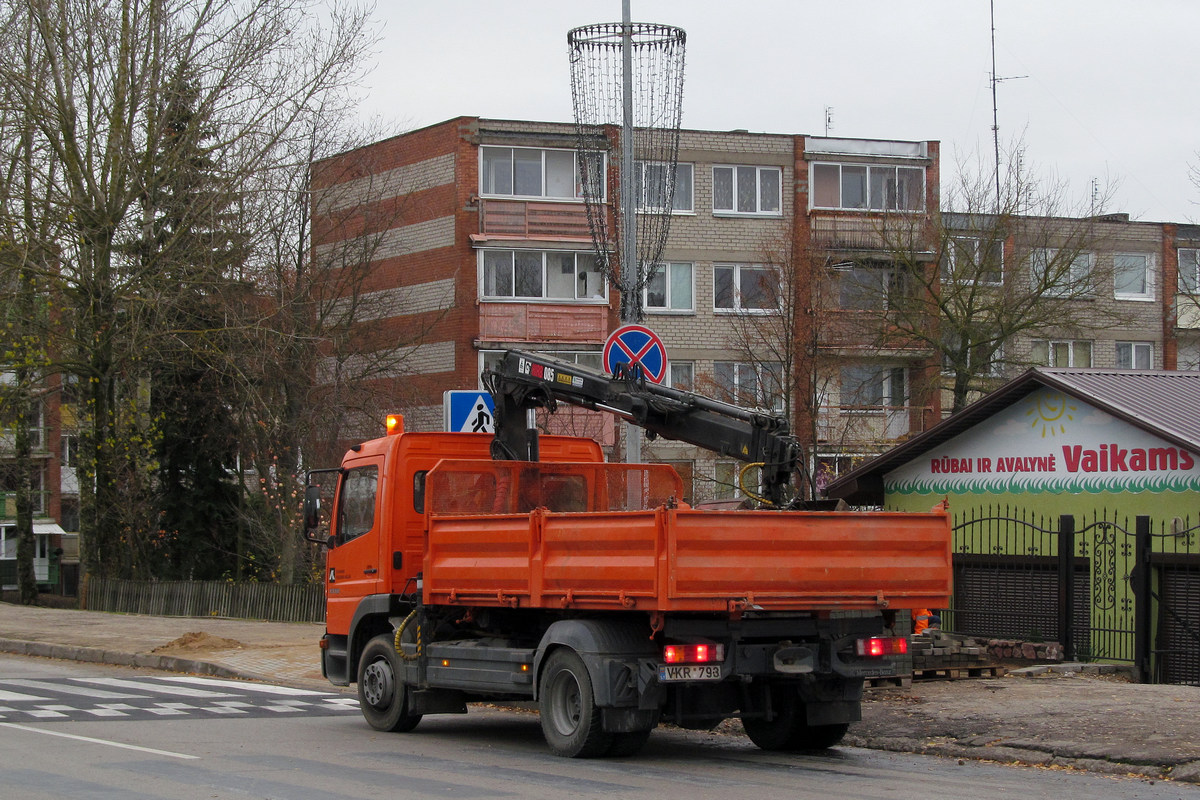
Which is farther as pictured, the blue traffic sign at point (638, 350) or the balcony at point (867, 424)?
the balcony at point (867, 424)

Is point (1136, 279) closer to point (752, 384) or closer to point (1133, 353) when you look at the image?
point (1133, 353)

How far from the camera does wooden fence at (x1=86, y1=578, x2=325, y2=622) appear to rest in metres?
26.1

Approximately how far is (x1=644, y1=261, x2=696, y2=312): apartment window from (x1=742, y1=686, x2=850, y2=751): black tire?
3213 centimetres

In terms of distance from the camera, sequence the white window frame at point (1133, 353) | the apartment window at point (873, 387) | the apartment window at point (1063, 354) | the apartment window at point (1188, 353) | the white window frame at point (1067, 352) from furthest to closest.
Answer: the apartment window at point (1188, 353), the white window frame at point (1133, 353), the apartment window at point (1063, 354), the white window frame at point (1067, 352), the apartment window at point (873, 387)

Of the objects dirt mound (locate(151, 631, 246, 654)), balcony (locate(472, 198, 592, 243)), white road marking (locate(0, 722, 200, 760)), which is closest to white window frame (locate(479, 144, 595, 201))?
balcony (locate(472, 198, 592, 243))

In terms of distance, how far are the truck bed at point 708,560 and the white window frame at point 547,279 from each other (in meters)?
30.0

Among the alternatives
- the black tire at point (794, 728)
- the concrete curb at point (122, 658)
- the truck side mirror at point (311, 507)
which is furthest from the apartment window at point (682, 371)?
the black tire at point (794, 728)

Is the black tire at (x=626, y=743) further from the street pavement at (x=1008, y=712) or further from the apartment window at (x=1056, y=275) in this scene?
the apartment window at (x=1056, y=275)

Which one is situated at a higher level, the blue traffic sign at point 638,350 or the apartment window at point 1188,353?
the apartment window at point 1188,353

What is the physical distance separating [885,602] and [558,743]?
2.62 m

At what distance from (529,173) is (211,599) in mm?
17775

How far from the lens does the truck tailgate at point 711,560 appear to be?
9.34 m

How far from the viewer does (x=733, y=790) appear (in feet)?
29.0

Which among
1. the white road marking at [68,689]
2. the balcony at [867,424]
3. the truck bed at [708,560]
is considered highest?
the balcony at [867,424]
